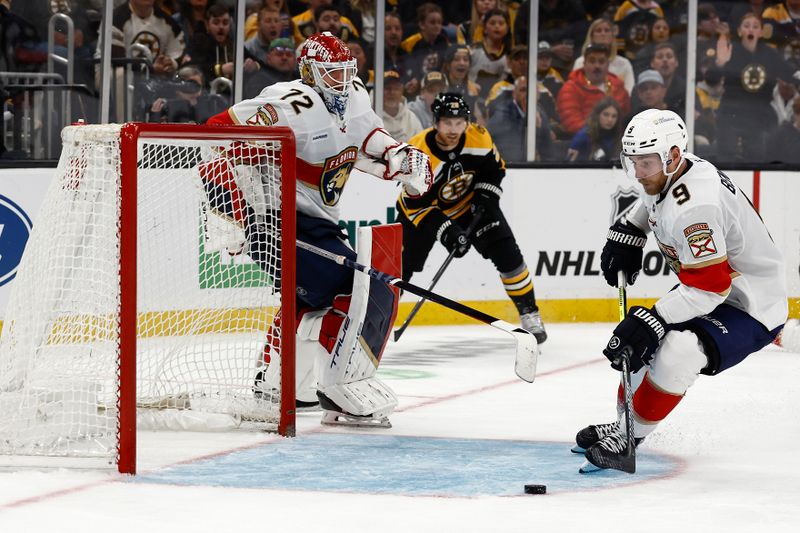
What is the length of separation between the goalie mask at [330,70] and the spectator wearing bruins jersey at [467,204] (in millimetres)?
1741

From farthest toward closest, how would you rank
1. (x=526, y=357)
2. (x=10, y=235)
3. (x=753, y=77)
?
(x=753, y=77) → (x=10, y=235) → (x=526, y=357)

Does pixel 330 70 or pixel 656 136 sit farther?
pixel 330 70

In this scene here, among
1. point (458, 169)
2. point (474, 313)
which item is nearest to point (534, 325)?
point (458, 169)

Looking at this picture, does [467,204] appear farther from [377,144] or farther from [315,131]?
[315,131]

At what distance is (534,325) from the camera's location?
238 inches

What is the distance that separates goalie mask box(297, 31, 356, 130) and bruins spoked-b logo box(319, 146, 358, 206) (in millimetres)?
115

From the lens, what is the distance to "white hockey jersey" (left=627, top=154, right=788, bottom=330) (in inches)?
126

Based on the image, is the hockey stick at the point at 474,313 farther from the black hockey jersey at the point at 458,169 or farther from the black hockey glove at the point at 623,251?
the black hockey jersey at the point at 458,169

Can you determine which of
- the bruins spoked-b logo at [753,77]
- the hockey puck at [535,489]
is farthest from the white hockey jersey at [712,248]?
the bruins spoked-b logo at [753,77]

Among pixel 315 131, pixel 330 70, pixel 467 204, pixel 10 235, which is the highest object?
pixel 330 70

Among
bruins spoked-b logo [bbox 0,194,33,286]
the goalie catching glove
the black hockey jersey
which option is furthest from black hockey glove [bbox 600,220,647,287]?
bruins spoked-b logo [bbox 0,194,33,286]

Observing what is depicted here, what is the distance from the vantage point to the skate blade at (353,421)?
3.99m

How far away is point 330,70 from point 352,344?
2.54ft

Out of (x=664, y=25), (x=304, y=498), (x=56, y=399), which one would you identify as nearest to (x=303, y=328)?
(x=56, y=399)
